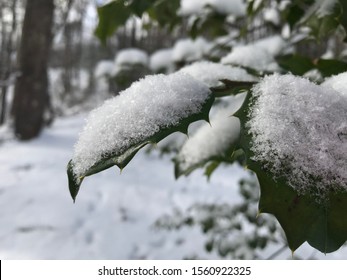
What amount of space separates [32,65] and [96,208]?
6.80 ft

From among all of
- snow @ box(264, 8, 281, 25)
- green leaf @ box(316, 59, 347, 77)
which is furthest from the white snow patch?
snow @ box(264, 8, 281, 25)

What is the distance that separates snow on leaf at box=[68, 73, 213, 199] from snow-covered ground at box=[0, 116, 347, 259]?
143 cm

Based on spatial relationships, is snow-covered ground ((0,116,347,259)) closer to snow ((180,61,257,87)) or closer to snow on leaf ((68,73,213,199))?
snow ((180,61,257,87))

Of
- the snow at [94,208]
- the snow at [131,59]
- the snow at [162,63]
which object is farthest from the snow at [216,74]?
the snow at [94,208]

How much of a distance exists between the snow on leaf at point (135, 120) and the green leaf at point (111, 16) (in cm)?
36

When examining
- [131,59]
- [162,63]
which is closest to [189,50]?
[162,63]

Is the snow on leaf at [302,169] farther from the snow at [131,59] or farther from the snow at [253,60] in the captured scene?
the snow at [131,59]

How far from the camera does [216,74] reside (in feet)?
1.80

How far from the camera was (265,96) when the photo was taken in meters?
0.41

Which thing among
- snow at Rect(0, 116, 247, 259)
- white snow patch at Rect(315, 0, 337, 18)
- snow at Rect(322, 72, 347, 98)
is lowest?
snow at Rect(0, 116, 247, 259)

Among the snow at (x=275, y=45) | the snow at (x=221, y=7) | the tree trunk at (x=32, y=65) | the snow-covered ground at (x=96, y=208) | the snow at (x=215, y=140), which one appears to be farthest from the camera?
the tree trunk at (x=32, y=65)

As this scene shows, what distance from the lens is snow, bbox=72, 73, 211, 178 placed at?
40 cm

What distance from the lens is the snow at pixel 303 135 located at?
0.36 metres
